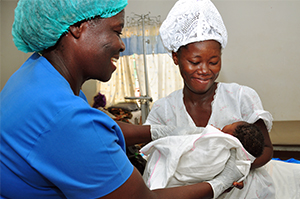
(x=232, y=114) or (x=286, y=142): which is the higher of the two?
(x=232, y=114)

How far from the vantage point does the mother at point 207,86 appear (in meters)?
1.42

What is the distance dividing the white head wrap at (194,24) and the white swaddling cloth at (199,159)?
527 millimetres

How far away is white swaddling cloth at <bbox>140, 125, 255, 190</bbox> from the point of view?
1261 millimetres

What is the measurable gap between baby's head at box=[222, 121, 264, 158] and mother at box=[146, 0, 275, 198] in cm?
7

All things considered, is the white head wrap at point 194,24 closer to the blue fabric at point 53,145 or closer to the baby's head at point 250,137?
the baby's head at point 250,137

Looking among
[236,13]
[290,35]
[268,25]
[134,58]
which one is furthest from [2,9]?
[290,35]

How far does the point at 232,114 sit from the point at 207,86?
0.23 metres

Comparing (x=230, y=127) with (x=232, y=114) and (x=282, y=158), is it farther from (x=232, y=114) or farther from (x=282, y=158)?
(x=282, y=158)

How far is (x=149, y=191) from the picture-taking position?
2.82ft

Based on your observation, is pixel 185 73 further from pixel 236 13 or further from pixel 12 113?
pixel 236 13

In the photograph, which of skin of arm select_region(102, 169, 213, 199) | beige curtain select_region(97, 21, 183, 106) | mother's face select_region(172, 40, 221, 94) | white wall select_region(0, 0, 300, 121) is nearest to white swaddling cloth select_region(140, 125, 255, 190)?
skin of arm select_region(102, 169, 213, 199)

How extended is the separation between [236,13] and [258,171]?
462cm

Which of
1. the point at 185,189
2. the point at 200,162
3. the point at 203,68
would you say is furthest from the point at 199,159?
the point at 203,68

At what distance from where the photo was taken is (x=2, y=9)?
645 centimetres
